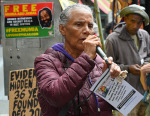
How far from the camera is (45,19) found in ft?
17.0

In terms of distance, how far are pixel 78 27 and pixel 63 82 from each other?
53 cm

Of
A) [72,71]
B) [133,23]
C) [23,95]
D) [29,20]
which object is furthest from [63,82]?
[29,20]

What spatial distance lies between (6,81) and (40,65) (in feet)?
11.6

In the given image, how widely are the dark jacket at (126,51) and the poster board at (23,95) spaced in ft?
4.54

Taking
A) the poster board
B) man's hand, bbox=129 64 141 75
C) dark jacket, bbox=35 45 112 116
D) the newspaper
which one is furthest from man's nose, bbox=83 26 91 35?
man's hand, bbox=129 64 141 75

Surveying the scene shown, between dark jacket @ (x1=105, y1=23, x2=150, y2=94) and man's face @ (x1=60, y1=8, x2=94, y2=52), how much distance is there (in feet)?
8.16

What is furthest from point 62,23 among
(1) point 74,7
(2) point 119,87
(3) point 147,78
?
(3) point 147,78

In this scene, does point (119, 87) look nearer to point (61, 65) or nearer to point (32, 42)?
point (61, 65)

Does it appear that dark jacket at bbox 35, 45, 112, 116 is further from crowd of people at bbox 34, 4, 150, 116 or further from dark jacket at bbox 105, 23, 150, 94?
dark jacket at bbox 105, 23, 150, 94

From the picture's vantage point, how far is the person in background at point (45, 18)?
5.13 m

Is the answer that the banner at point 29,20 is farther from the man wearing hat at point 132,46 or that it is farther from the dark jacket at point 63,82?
the dark jacket at point 63,82

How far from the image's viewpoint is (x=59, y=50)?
2.41m

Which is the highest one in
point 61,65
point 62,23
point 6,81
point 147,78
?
point 62,23

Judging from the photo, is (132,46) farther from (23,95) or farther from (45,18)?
(23,95)
